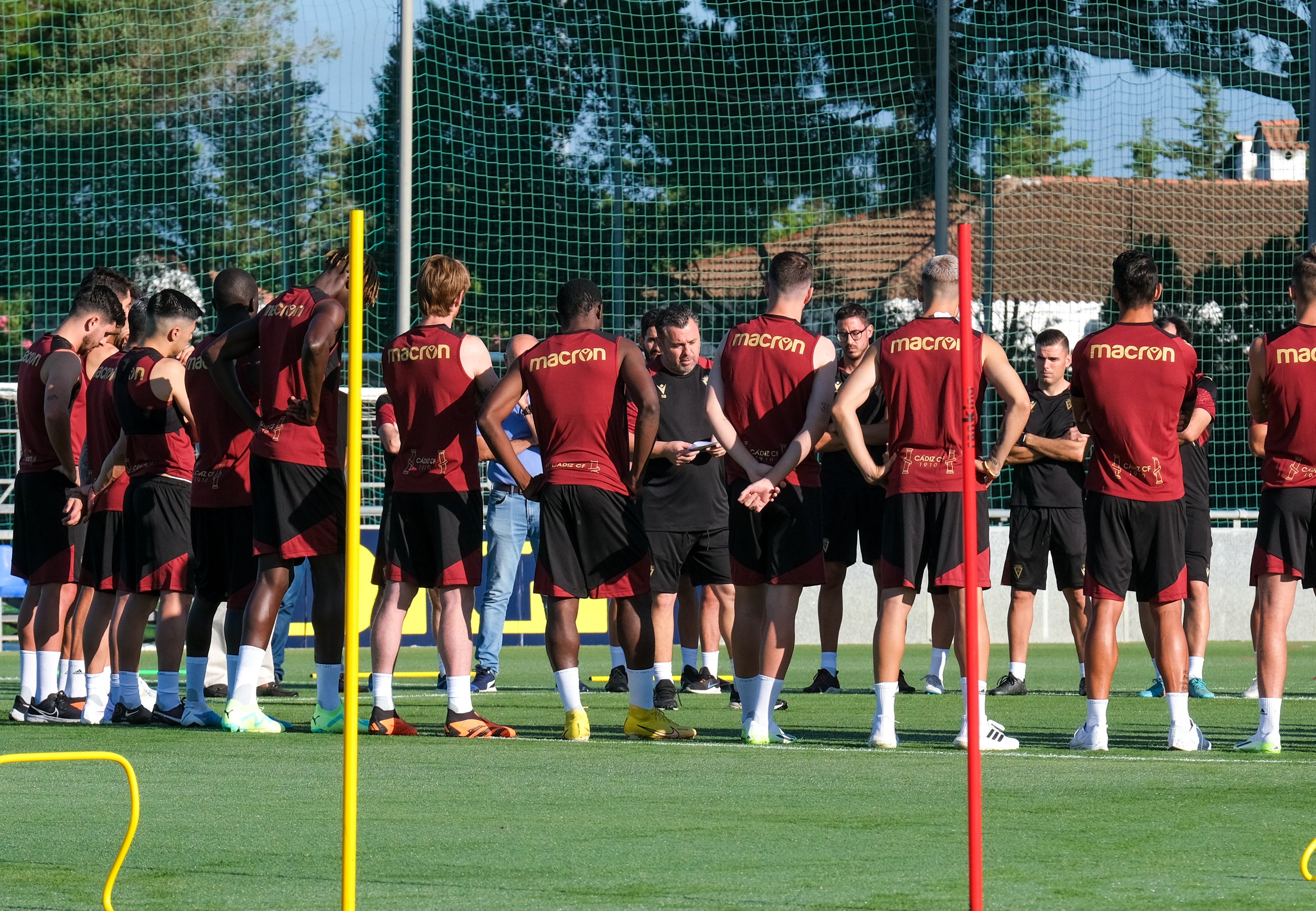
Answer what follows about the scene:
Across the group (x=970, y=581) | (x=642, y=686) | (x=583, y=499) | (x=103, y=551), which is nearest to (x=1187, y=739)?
(x=642, y=686)

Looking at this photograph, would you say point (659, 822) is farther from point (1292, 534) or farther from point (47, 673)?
point (47, 673)

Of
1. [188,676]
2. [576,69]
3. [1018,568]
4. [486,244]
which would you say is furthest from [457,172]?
[188,676]

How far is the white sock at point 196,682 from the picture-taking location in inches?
329

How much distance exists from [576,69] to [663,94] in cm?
91

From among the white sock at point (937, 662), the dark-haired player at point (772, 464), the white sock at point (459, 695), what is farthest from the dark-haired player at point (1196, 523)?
the white sock at point (459, 695)

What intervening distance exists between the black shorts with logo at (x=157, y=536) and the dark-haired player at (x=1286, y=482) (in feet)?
15.9

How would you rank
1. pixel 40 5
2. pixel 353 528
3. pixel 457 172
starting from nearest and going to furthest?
pixel 353 528, pixel 457 172, pixel 40 5

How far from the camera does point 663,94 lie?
57.9 feet

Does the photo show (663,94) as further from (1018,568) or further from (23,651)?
(23,651)

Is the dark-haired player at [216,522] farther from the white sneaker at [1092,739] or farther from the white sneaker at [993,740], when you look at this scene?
the white sneaker at [1092,739]

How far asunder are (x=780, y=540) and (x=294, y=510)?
7.04ft

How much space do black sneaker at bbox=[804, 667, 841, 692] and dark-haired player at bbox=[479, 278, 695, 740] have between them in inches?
122

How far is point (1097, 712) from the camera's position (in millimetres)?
7277

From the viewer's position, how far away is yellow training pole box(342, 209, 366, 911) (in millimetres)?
3473
